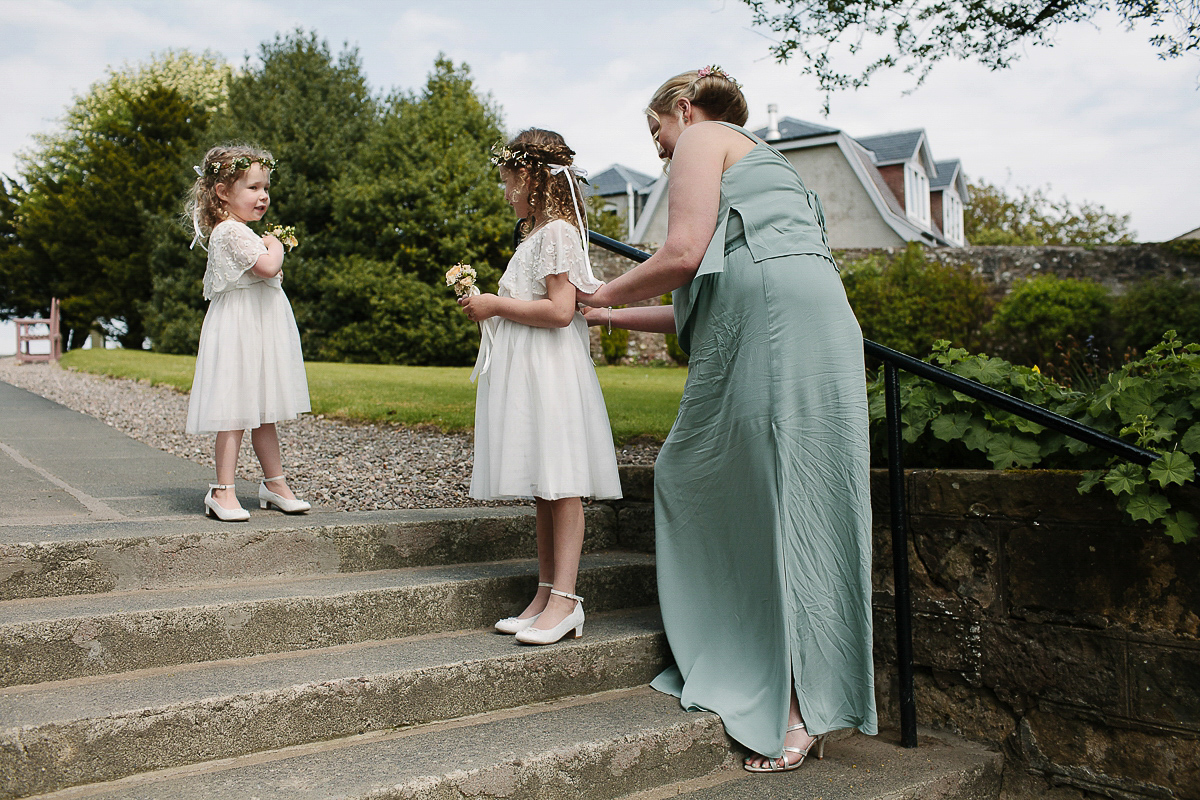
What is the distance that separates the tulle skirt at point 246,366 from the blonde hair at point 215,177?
0.33 meters

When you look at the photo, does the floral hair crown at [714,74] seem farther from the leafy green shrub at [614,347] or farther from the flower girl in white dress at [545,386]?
the leafy green shrub at [614,347]

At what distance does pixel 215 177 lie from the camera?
12.0 ft

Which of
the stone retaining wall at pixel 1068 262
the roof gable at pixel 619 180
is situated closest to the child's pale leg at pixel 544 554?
the stone retaining wall at pixel 1068 262

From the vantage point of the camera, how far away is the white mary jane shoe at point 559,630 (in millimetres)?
2740

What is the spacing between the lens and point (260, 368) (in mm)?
3662

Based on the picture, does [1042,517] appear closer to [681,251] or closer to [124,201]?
[681,251]

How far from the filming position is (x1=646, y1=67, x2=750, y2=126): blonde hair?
106 inches

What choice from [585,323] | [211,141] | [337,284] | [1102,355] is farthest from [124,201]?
[585,323]

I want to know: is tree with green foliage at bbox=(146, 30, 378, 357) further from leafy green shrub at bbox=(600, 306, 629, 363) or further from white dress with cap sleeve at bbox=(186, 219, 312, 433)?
white dress with cap sleeve at bbox=(186, 219, 312, 433)

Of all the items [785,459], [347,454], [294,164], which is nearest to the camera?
[785,459]

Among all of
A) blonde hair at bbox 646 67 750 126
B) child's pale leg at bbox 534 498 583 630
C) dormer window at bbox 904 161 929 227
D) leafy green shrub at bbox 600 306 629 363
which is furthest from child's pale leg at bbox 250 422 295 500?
dormer window at bbox 904 161 929 227

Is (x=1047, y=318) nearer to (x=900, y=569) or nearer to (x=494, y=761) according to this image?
(x=900, y=569)

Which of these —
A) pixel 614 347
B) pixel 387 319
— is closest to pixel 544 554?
pixel 614 347

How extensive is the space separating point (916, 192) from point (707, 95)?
95.3ft
